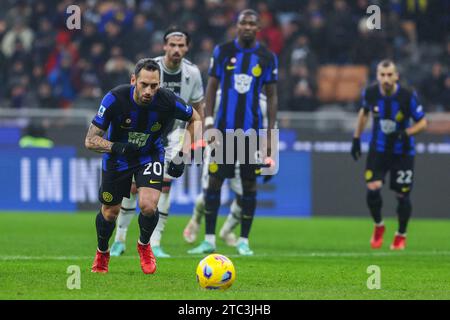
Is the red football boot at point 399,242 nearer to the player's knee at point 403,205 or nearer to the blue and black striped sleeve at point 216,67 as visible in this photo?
the player's knee at point 403,205

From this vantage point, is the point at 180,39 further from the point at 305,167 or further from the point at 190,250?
the point at 305,167

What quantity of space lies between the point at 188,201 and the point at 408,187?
574cm

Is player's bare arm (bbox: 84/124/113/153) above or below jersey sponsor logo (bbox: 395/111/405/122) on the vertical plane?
below

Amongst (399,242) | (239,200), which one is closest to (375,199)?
(399,242)

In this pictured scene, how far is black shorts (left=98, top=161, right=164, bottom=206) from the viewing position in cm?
955

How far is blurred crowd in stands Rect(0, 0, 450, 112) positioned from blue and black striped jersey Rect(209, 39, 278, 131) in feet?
25.2

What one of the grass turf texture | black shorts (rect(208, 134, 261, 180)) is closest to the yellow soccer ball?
the grass turf texture

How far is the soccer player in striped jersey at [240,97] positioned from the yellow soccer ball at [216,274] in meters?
3.75

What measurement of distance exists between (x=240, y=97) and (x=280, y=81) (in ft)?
27.6

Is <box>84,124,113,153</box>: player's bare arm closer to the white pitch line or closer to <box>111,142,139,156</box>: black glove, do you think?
<box>111,142,139,156</box>: black glove

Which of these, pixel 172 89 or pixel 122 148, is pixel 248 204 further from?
pixel 122 148

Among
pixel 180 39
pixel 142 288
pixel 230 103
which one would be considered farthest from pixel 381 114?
pixel 142 288
